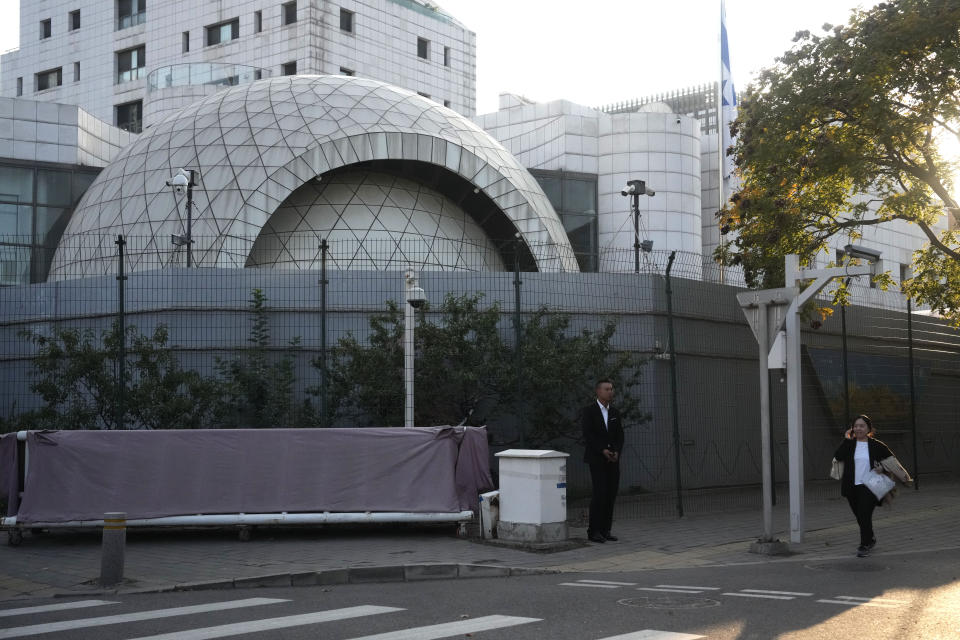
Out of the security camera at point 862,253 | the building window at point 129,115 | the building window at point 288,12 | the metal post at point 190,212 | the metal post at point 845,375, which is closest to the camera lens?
the security camera at point 862,253

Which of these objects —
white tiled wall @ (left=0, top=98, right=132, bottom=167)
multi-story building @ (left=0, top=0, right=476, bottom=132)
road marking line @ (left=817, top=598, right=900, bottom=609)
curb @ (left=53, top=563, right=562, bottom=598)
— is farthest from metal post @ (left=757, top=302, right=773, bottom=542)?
multi-story building @ (left=0, top=0, right=476, bottom=132)

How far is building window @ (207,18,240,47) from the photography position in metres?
58.0

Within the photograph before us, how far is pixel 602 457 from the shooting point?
12.6 m

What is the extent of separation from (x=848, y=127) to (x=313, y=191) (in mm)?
11048

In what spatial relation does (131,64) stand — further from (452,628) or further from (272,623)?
(452,628)

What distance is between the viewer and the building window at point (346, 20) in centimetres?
5718

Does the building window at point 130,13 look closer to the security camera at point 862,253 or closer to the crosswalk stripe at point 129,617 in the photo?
the security camera at point 862,253

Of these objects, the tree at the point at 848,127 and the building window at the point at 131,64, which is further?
the building window at the point at 131,64

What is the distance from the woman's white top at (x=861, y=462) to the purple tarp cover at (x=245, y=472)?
429 cm

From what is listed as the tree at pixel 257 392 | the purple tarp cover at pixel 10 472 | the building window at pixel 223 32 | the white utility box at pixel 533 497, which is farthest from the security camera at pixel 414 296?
the building window at pixel 223 32

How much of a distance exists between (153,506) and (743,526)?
7.29 m

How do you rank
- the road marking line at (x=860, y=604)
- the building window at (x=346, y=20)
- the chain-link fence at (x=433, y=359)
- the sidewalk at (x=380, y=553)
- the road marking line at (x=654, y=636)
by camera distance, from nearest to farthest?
1. the road marking line at (x=654, y=636)
2. the road marking line at (x=860, y=604)
3. the sidewalk at (x=380, y=553)
4. the chain-link fence at (x=433, y=359)
5. the building window at (x=346, y=20)

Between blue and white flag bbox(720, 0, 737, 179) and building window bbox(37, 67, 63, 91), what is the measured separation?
127 ft

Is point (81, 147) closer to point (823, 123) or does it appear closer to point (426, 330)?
point (426, 330)
